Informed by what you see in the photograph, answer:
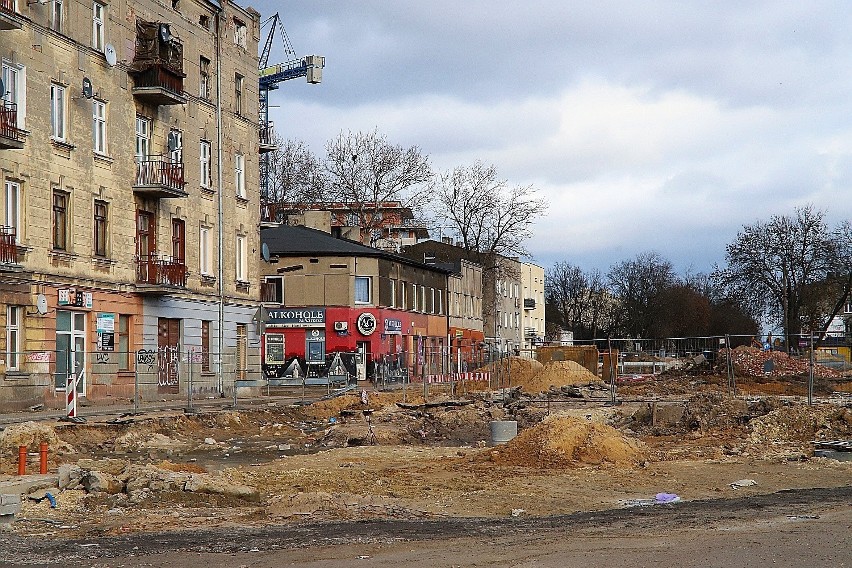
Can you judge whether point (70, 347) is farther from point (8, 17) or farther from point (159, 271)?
point (8, 17)

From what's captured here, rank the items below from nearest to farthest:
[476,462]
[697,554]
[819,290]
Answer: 1. [697,554]
2. [476,462]
3. [819,290]

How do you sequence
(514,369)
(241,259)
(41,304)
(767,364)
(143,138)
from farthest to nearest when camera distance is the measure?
(514,369) → (241,259) → (767,364) → (143,138) → (41,304)

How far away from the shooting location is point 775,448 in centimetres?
2264

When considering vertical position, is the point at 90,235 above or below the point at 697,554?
above

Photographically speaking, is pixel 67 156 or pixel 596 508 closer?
pixel 596 508

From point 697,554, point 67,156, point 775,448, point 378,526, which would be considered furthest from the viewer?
point 67,156

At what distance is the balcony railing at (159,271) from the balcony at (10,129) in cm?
770

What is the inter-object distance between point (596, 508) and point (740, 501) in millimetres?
2013

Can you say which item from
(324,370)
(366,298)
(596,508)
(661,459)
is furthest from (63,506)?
(366,298)

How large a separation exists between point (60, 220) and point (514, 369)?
2296cm

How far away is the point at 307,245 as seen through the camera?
6138cm

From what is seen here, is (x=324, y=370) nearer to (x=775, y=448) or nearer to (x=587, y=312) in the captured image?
(x=775, y=448)

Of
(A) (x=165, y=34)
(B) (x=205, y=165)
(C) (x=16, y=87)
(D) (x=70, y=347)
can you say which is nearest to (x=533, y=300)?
(B) (x=205, y=165)

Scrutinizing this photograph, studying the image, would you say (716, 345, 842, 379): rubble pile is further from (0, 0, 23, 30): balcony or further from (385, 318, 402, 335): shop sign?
(0, 0, 23, 30): balcony
